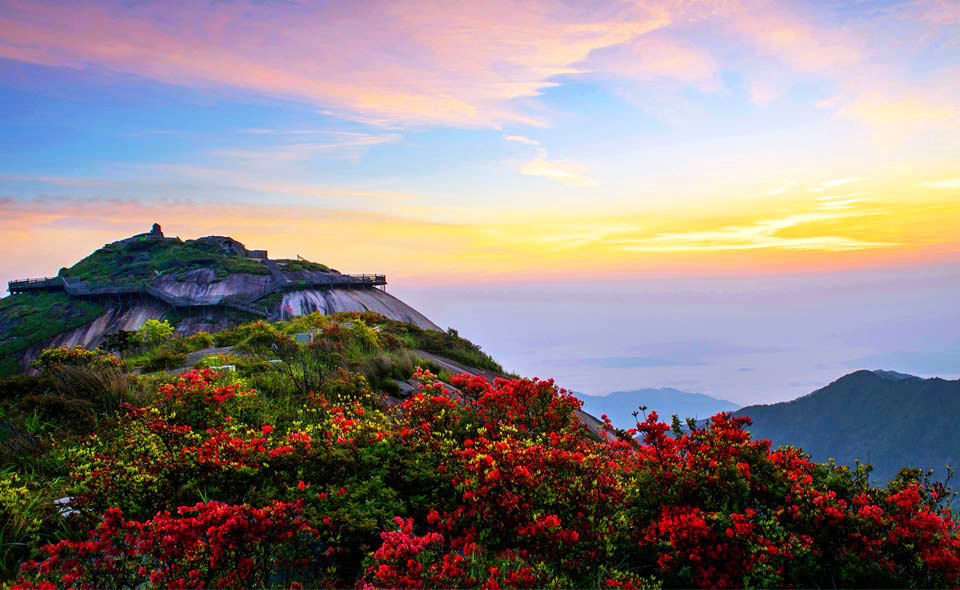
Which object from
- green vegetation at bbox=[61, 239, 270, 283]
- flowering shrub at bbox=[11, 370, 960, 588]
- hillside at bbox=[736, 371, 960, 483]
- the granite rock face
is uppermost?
green vegetation at bbox=[61, 239, 270, 283]

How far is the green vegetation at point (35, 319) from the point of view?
5681 cm

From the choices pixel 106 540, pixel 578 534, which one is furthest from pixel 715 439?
pixel 106 540

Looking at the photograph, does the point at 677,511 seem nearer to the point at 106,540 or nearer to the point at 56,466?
the point at 106,540

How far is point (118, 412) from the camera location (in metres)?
8.57

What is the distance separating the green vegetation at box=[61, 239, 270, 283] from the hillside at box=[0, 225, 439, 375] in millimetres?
259

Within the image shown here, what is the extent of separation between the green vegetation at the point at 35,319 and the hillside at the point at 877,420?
68679mm

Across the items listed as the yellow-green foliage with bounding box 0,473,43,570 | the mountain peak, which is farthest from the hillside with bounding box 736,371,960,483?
the yellow-green foliage with bounding box 0,473,43,570

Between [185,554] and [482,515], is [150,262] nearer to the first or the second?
[185,554]

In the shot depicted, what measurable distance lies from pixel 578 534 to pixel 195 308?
69.0m

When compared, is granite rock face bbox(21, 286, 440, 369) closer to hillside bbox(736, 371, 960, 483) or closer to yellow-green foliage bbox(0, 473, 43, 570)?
hillside bbox(736, 371, 960, 483)

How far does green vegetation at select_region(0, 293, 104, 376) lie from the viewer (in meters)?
56.8

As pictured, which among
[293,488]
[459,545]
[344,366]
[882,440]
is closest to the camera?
[459,545]

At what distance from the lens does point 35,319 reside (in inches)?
2511

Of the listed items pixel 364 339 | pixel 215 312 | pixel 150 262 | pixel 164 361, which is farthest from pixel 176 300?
pixel 364 339
